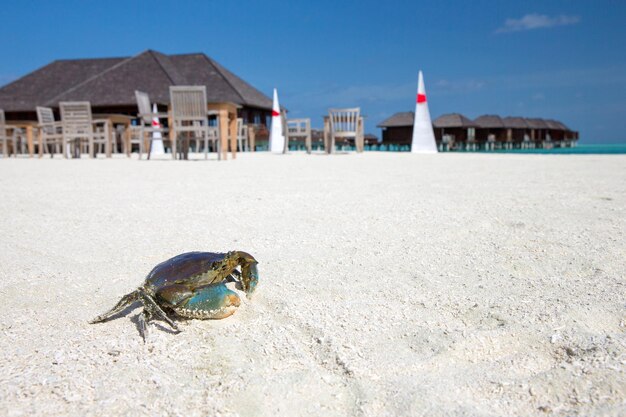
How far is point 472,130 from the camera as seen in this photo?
33438 millimetres

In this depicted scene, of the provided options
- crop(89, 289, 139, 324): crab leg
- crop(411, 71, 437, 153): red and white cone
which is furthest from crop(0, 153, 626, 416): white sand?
crop(411, 71, 437, 153): red and white cone

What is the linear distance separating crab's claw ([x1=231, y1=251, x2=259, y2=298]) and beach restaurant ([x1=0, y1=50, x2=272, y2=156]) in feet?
67.8

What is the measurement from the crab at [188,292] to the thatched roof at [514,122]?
36331mm

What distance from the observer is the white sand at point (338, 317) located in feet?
4.06

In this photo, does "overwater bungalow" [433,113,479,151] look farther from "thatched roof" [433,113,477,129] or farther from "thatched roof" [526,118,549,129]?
"thatched roof" [526,118,549,129]

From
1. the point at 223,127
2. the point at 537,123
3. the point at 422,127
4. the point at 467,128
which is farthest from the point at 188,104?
the point at 537,123

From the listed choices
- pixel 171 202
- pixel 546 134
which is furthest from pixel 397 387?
pixel 546 134

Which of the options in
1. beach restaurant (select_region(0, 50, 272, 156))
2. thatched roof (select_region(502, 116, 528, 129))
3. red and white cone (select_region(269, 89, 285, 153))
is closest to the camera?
red and white cone (select_region(269, 89, 285, 153))

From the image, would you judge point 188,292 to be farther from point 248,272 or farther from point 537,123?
point 537,123

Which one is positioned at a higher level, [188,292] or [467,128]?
[467,128]

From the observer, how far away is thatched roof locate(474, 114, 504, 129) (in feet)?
112

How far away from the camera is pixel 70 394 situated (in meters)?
1.24

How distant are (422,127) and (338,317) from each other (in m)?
15.7

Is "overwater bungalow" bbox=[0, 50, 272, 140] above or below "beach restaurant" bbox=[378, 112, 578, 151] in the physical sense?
above
